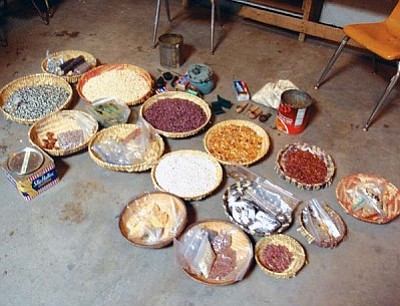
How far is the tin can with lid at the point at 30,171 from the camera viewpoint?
1.78 meters

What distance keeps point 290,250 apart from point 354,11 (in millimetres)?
2115

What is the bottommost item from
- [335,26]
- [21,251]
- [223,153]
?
[21,251]

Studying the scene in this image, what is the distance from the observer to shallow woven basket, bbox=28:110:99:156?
2070 millimetres

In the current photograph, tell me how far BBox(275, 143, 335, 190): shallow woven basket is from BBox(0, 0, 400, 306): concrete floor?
0.04 m

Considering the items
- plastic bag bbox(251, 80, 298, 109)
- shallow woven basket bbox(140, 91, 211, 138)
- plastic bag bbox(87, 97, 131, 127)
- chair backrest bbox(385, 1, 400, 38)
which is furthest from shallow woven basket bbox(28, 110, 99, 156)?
chair backrest bbox(385, 1, 400, 38)

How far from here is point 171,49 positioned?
2.61 metres

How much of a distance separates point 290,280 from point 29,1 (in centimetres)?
341

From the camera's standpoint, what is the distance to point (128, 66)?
2604 mm

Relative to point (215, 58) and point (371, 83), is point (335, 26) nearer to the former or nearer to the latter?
point (371, 83)

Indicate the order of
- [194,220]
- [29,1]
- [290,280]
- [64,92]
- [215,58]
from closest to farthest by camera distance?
[290,280] → [194,220] → [64,92] → [215,58] → [29,1]

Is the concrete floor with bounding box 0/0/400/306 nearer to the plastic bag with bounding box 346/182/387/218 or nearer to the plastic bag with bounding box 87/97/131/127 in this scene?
the plastic bag with bounding box 346/182/387/218

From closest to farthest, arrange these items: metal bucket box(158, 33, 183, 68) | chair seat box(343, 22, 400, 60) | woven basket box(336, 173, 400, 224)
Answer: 1. woven basket box(336, 173, 400, 224)
2. chair seat box(343, 22, 400, 60)
3. metal bucket box(158, 33, 183, 68)

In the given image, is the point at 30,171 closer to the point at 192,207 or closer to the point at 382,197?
the point at 192,207

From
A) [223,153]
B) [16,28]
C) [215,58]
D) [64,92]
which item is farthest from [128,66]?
[16,28]
